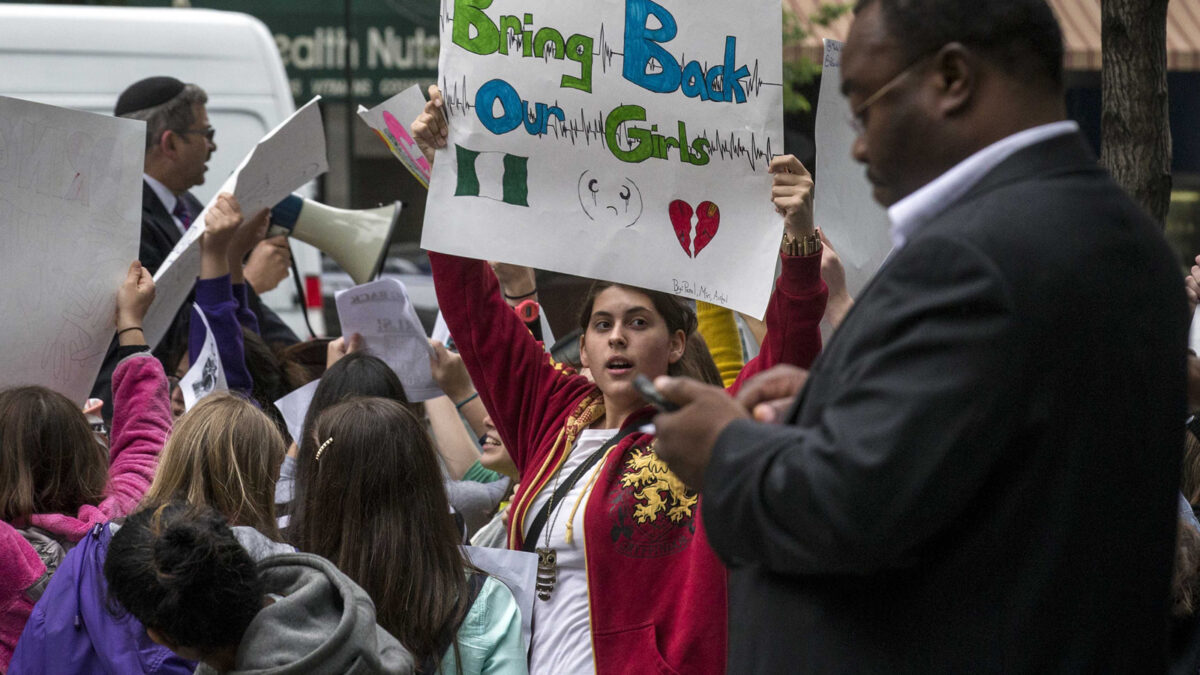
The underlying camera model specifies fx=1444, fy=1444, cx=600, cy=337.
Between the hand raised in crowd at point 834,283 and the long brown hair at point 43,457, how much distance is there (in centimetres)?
190

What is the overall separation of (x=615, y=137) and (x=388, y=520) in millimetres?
1189

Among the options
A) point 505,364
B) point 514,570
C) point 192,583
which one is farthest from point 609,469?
point 192,583

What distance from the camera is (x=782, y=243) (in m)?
3.32

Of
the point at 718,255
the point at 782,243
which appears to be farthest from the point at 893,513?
the point at 718,255

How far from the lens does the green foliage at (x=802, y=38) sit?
12562 millimetres

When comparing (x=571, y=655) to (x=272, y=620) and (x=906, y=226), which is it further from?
(x=906, y=226)

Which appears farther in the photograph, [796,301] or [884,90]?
[796,301]

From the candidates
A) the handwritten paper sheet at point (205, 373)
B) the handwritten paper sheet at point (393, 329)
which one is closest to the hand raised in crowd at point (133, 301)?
the handwritten paper sheet at point (205, 373)

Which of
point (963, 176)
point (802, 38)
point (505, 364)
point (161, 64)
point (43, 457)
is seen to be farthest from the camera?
point (802, 38)

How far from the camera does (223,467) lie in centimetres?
314

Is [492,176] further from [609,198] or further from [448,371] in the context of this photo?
[448,371]

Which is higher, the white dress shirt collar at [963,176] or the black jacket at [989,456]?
the white dress shirt collar at [963,176]

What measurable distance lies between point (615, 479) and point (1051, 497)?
1.72m

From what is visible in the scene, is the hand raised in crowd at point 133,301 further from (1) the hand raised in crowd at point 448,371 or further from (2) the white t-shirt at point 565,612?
(2) the white t-shirt at point 565,612
